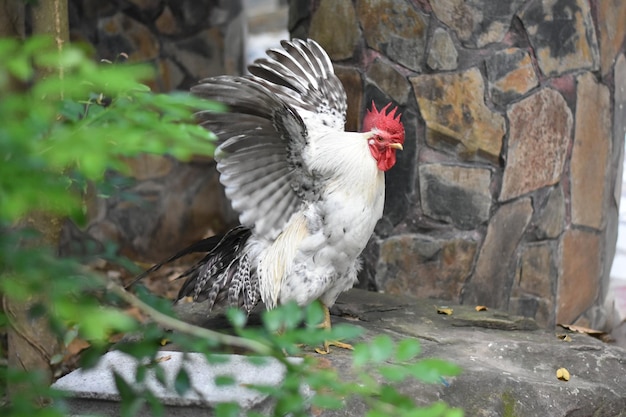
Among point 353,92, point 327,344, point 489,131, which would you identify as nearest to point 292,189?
point 327,344

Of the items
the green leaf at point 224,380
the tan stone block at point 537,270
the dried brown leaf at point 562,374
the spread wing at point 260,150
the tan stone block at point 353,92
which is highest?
the tan stone block at point 353,92

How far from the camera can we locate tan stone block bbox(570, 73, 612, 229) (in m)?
4.54

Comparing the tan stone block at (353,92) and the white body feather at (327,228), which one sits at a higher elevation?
the tan stone block at (353,92)

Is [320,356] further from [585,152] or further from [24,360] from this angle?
[585,152]

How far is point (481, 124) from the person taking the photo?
170 inches

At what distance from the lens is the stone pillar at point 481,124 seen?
4.27 metres

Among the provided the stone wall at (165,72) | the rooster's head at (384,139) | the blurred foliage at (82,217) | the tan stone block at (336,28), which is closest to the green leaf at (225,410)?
the blurred foliage at (82,217)

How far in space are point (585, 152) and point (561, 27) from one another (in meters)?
0.71

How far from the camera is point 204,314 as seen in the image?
409cm

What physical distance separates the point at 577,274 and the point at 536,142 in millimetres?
916

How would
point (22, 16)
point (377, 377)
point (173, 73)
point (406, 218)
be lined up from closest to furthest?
point (377, 377)
point (406, 218)
point (22, 16)
point (173, 73)

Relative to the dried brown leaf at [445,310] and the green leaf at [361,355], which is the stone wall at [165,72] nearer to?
the dried brown leaf at [445,310]

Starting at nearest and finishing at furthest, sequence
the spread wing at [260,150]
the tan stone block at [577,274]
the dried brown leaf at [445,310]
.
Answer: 1. the spread wing at [260,150]
2. the dried brown leaf at [445,310]
3. the tan stone block at [577,274]

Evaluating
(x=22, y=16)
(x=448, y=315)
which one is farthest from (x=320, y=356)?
(x=22, y=16)
